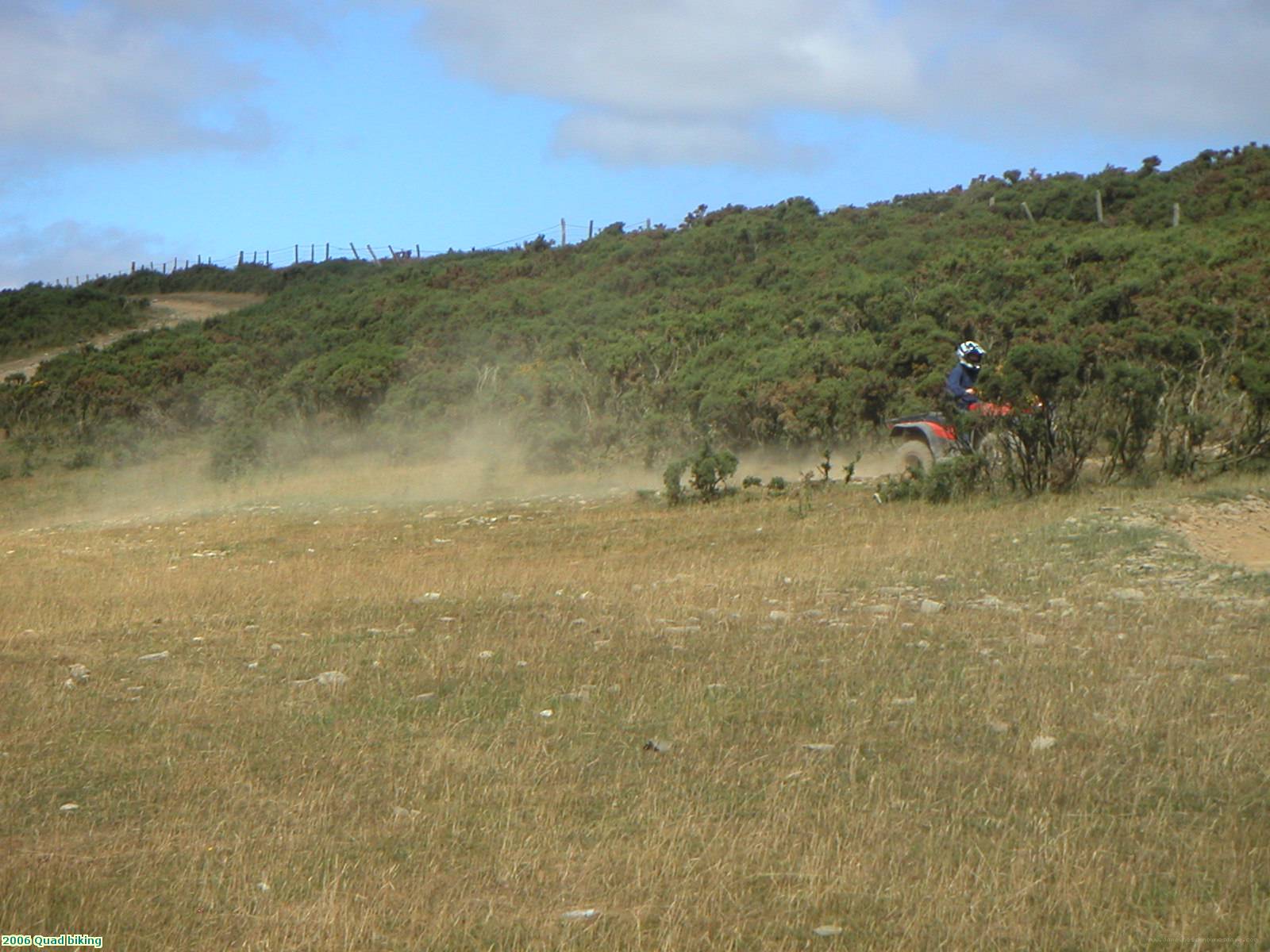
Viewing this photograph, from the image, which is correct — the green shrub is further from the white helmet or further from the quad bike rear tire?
the white helmet

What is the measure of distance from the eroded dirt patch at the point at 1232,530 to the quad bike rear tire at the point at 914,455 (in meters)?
4.49

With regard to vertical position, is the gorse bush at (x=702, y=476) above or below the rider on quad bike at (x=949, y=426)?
below

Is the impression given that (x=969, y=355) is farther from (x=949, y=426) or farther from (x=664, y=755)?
(x=664, y=755)

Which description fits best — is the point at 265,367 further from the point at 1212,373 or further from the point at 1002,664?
the point at 1002,664

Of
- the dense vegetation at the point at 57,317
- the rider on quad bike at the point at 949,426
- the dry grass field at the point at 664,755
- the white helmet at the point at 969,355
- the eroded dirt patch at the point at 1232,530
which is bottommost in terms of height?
the dry grass field at the point at 664,755

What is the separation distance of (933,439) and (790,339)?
1087cm

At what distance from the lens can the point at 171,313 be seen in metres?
59.5

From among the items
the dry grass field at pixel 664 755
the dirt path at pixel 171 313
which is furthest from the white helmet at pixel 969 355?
the dirt path at pixel 171 313

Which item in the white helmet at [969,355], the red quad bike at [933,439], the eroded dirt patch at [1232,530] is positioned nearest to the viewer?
the eroded dirt patch at [1232,530]

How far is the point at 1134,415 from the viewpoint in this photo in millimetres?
15102

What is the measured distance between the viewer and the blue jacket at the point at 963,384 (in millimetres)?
16891

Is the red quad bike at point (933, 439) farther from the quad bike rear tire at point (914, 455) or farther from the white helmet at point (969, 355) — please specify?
the white helmet at point (969, 355)

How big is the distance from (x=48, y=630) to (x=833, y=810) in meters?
6.96

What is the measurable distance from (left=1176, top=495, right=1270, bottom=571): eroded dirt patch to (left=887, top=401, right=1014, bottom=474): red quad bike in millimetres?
2975
